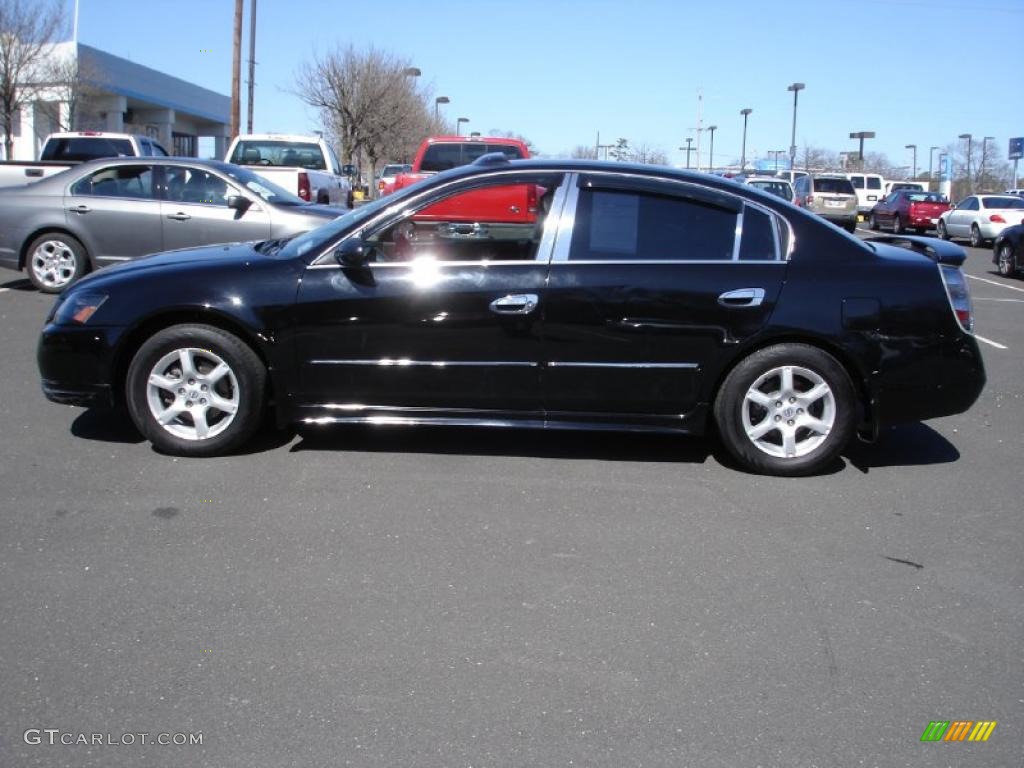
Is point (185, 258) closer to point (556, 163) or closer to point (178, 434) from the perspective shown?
point (178, 434)

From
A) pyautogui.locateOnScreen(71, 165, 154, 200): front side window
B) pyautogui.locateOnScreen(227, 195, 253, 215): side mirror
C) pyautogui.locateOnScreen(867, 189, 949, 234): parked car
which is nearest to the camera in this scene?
pyautogui.locateOnScreen(227, 195, 253, 215): side mirror

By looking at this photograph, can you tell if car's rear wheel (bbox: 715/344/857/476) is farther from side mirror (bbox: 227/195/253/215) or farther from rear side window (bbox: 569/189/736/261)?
side mirror (bbox: 227/195/253/215)

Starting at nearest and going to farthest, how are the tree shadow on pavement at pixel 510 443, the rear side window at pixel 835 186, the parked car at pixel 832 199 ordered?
the tree shadow on pavement at pixel 510 443
the parked car at pixel 832 199
the rear side window at pixel 835 186

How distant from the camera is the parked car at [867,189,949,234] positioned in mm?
32719

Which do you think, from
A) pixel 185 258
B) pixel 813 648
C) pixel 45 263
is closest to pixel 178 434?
pixel 185 258

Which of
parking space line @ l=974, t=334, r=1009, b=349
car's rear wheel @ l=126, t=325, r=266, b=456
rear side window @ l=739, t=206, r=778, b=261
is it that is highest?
rear side window @ l=739, t=206, r=778, b=261

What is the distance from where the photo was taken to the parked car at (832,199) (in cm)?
3288

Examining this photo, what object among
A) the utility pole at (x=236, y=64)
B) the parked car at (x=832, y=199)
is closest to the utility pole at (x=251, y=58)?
the utility pole at (x=236, y=64)

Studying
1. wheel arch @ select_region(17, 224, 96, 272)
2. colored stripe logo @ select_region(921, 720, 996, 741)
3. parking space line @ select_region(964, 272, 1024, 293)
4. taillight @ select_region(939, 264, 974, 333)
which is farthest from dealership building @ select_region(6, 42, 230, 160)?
colored stripe logo @ select_region(921, 720, 996, 741)

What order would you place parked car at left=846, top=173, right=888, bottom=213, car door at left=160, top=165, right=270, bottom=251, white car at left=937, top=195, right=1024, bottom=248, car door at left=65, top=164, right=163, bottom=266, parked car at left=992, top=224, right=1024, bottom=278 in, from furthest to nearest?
1. parked car at left=846, top=173, right=888, bottom=213
2. white car at left=937, top=195, right=1024, bottom=248
3. parked car at left=992, top=224, right=1024, bottom=278
4. car door at left=65, top=164, right=163, bottom=266
5. car door at left=160, top=165, right=270, bottom=251

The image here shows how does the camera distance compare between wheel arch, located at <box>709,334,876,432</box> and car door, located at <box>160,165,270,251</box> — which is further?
car door, located at <box>160,165,270,251</box>

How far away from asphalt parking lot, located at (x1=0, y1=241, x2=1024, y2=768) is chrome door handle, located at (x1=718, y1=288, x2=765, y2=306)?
0.95m

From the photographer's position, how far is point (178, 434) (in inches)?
217

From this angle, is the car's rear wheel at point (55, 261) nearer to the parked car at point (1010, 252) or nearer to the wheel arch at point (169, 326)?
the wheel arch at point (169, 326)
